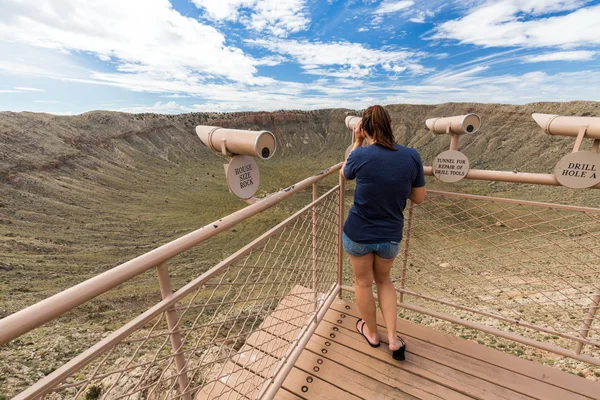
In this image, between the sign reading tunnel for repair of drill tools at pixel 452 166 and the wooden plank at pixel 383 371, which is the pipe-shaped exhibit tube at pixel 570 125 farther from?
the wooden plank at pixel 383 371

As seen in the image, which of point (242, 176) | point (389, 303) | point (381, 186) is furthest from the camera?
point (389, 303)

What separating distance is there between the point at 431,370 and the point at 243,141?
1853 mm

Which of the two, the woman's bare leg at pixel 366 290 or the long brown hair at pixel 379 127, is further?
the woman's bare leg at pixel 366 290

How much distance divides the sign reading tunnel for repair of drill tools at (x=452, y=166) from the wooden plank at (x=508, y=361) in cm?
115

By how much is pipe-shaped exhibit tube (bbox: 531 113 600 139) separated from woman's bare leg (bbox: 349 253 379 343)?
129cm

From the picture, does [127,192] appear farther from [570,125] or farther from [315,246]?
[570,125]

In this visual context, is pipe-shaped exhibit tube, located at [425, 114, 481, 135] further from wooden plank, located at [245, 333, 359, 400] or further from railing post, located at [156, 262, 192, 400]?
railing post, located at [156, 262, 192, 400]

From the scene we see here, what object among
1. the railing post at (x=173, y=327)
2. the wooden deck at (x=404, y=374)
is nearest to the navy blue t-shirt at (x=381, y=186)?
the wooden deck at (x=404, y=374)

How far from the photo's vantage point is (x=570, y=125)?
156 centimetres

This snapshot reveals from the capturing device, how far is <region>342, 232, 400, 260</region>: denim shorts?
1669 mm

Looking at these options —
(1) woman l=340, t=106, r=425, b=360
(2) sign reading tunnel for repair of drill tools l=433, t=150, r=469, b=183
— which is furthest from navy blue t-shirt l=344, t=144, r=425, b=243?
(2) sign reading tunnel for repair of drill tools l=433, t=150, r=469, b=183

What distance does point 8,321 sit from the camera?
1.90 feet

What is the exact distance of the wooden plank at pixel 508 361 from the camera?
5.69ft

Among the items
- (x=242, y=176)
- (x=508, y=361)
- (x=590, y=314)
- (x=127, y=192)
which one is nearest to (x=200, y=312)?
(x=242, y=176)
